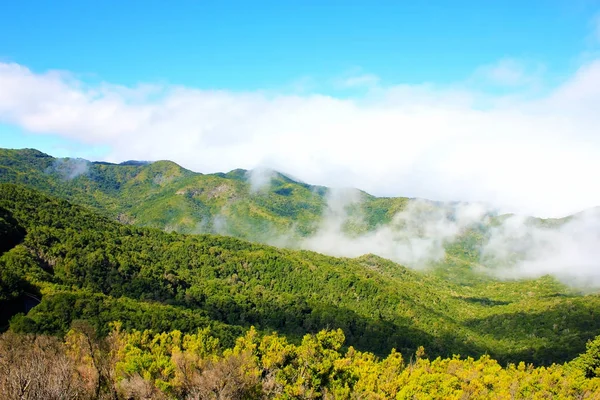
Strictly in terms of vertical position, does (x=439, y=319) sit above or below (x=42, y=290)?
below

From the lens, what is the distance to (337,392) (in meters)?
49.1

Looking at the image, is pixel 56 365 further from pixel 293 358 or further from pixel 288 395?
Answer: pixel 293 358

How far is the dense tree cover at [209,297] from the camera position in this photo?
95.7 meters

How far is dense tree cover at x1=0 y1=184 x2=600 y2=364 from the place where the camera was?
95.7 m

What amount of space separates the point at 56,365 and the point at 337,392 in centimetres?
2976

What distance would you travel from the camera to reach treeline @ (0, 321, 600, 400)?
3791cm

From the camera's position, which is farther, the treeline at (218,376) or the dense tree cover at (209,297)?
the dense tree cover at (209,297)

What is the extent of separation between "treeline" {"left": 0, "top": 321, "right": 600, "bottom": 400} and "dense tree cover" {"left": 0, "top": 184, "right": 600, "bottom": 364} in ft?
117

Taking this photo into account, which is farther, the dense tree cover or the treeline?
the dense tree cover

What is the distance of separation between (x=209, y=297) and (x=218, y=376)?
111095mm

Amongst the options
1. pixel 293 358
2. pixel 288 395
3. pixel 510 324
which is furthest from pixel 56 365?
pixel 510 324

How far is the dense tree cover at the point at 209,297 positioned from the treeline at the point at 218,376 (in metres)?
35.6

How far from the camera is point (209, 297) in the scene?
151 meters

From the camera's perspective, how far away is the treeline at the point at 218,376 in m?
37.9
